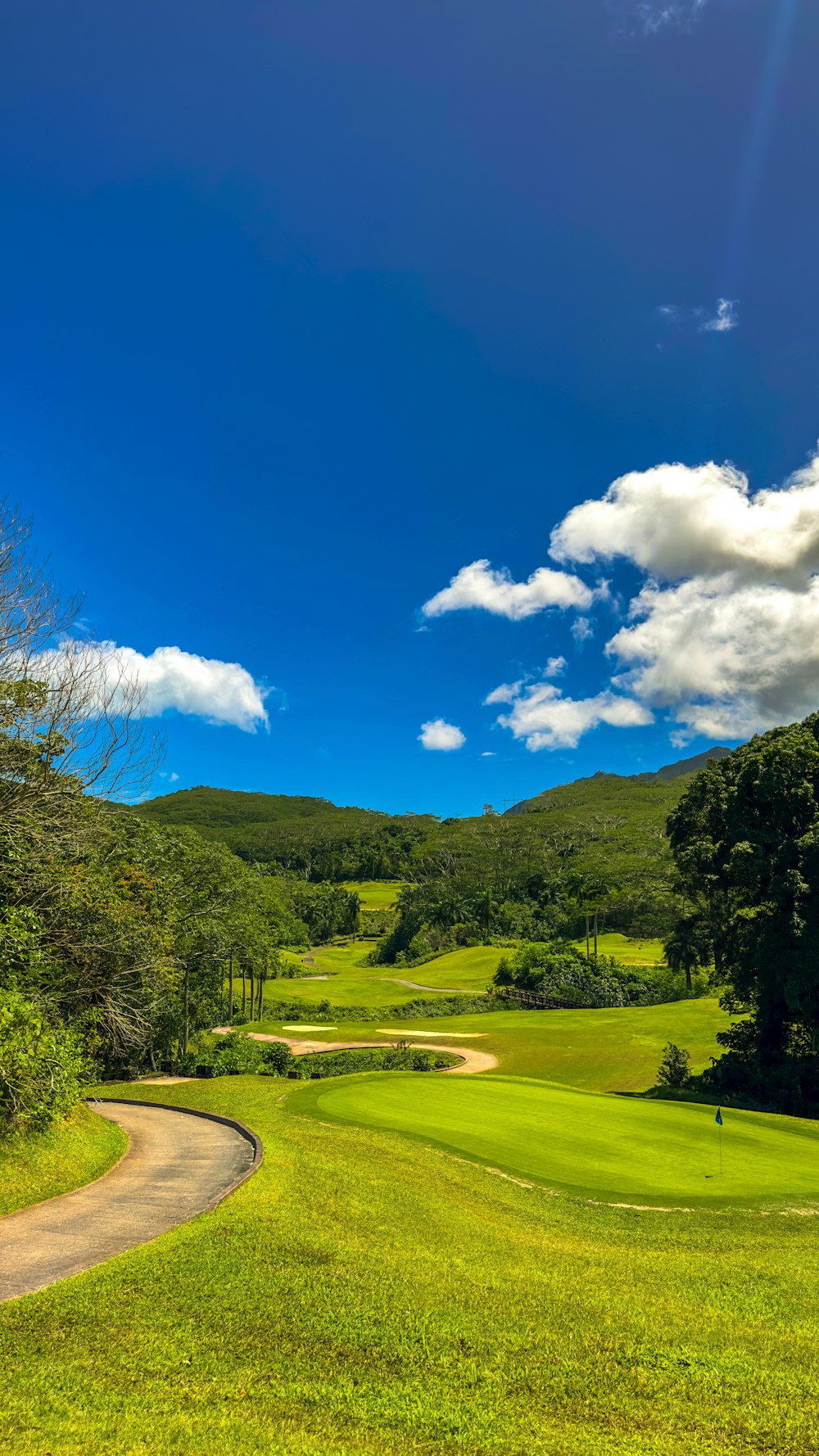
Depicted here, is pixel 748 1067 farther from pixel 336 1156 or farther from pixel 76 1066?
pixel 76 1066

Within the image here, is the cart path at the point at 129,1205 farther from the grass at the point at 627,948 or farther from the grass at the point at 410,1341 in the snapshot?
the grass at the point at 627,948

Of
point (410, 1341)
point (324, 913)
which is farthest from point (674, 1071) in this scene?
point (324, 913)

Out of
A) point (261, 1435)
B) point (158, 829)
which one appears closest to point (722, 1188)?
point (261, 1435)

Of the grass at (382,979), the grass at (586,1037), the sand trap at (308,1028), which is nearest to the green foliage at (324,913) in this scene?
the grass at (382,979)

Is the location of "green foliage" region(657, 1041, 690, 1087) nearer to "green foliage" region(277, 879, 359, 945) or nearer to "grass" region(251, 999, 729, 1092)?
"grass" region(251, 999, 729, 1092)

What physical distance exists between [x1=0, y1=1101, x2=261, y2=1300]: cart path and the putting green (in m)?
5.28

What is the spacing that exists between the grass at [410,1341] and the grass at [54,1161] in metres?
4.30

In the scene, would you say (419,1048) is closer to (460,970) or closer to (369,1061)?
(369,1061)

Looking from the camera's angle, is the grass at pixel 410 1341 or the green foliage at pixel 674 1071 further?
the green foliage at pixel 674 1071

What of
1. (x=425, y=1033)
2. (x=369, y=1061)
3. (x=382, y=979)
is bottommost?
(x=382, y=979)

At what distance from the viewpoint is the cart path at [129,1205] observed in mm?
10766

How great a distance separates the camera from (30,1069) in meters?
15.6

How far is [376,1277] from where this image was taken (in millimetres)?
10219

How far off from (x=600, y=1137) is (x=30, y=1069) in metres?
15.9
